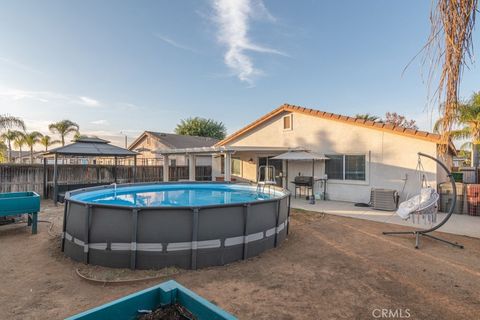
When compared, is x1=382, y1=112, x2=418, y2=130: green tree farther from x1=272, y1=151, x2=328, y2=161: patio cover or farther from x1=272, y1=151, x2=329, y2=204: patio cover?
x1=272, y1=151, x2=328, y2=161: patio cover

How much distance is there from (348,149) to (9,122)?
23.1 metres

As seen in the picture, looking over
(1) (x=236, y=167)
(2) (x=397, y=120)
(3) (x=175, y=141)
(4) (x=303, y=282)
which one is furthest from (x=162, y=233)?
(2) (x=397, y=120)

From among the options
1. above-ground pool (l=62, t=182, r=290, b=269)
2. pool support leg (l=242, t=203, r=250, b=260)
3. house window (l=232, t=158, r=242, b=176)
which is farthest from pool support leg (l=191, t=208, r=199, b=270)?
house window (l=232, t=158, r=242, b=176)

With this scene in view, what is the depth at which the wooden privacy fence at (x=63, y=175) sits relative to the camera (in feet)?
41.0

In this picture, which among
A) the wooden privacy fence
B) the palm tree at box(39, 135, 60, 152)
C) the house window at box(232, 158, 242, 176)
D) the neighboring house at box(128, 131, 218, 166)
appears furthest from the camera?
the palm tree at box(39, 135, 60, 152)

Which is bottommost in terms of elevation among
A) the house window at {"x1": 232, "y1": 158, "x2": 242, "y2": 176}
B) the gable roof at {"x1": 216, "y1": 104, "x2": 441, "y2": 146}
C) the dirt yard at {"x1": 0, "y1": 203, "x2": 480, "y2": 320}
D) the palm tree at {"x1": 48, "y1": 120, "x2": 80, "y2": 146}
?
the dirt yard at {"x1": 0, "y1": 203, "x2": 480, "y2": 320}

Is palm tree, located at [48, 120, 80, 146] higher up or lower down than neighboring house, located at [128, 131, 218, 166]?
higher up

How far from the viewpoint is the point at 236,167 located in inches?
734

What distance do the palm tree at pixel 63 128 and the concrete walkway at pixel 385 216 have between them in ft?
100

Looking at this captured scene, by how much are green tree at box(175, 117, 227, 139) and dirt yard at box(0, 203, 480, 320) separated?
33263 mm

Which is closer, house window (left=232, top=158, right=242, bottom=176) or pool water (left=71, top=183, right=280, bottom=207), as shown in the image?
pool water (left=71, top=183, right=280, bottom=207)

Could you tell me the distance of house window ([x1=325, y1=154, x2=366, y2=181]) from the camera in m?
12.0

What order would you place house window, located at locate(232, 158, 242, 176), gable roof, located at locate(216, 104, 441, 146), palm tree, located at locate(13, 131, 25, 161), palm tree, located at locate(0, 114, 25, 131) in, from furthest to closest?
palm tree, located at locate(13, 131, 25, 161), house window, located at locate(232, 158, 242, 176), palm tree, located at locate(0, 114, 25, 131), gable roof, located at locate(216, 104, 441, 146)

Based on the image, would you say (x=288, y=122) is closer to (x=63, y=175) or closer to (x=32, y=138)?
(x=63, y=175)
